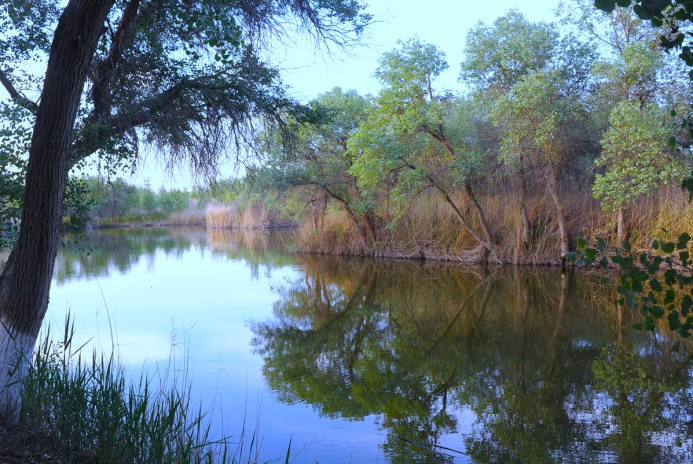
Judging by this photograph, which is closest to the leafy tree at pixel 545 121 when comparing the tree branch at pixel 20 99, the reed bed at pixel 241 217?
the tree branch at pixel 20 99

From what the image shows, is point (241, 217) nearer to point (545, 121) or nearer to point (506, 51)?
point (506, 51)

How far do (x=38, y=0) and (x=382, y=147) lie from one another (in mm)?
8949

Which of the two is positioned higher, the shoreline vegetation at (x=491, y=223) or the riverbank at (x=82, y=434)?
the shoreline vegetation at (x=491, y=223)

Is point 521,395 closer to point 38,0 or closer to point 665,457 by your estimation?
point 665,457

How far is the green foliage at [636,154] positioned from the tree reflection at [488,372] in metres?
2.19

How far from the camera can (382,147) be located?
1378 centimetres

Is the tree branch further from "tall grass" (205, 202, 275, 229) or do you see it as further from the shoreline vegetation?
"tall grass" (205, 202, 275, 229)

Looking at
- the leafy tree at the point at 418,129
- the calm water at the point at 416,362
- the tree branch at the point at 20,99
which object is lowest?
the calm water at the point at 416,362

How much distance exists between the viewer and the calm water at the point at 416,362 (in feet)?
15.6

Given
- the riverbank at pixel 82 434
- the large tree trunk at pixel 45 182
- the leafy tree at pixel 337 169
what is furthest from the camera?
the leafy tree at pixel 337 169

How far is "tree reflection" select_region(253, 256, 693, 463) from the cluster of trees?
3016mm

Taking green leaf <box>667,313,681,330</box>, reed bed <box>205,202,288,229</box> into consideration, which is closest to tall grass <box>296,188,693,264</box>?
green leaf <box>667,313,681,330</box>

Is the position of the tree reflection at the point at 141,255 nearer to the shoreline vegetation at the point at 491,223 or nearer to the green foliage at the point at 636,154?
the shoreline vegetation at the point at 491,223

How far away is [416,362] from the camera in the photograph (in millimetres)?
7074
